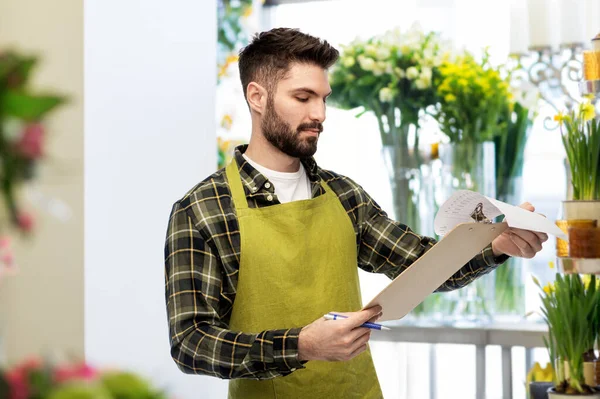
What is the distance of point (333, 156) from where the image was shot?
3.26m

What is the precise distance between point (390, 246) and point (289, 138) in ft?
1.13

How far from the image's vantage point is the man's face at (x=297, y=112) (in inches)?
66.3

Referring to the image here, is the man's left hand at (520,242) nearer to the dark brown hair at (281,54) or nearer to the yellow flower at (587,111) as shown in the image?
the dark brown hair at (281,54)

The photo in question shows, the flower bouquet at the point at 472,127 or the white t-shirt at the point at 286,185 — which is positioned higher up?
the flower bouquet at the point at 472,127

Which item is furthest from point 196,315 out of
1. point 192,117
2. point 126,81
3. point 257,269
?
point 192,117

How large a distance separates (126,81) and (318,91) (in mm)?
649

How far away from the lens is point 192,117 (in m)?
2.45

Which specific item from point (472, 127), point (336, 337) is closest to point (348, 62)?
point (472, 127)

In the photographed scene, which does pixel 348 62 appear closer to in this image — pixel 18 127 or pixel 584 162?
pixel 584 162

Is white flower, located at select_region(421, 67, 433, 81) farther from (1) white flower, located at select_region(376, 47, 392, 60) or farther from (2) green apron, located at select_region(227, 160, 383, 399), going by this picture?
(2) green apron, located at select_region(227, 160, 383, 399)

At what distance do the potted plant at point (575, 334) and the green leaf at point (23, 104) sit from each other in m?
2.03

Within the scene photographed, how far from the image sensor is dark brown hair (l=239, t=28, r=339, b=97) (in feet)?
5.68

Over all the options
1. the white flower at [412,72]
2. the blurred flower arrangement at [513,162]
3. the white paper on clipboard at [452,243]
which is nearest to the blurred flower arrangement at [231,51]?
the white flower at [412,72]

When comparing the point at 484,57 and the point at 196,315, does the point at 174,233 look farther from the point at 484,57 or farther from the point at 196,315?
the point at 484,57
